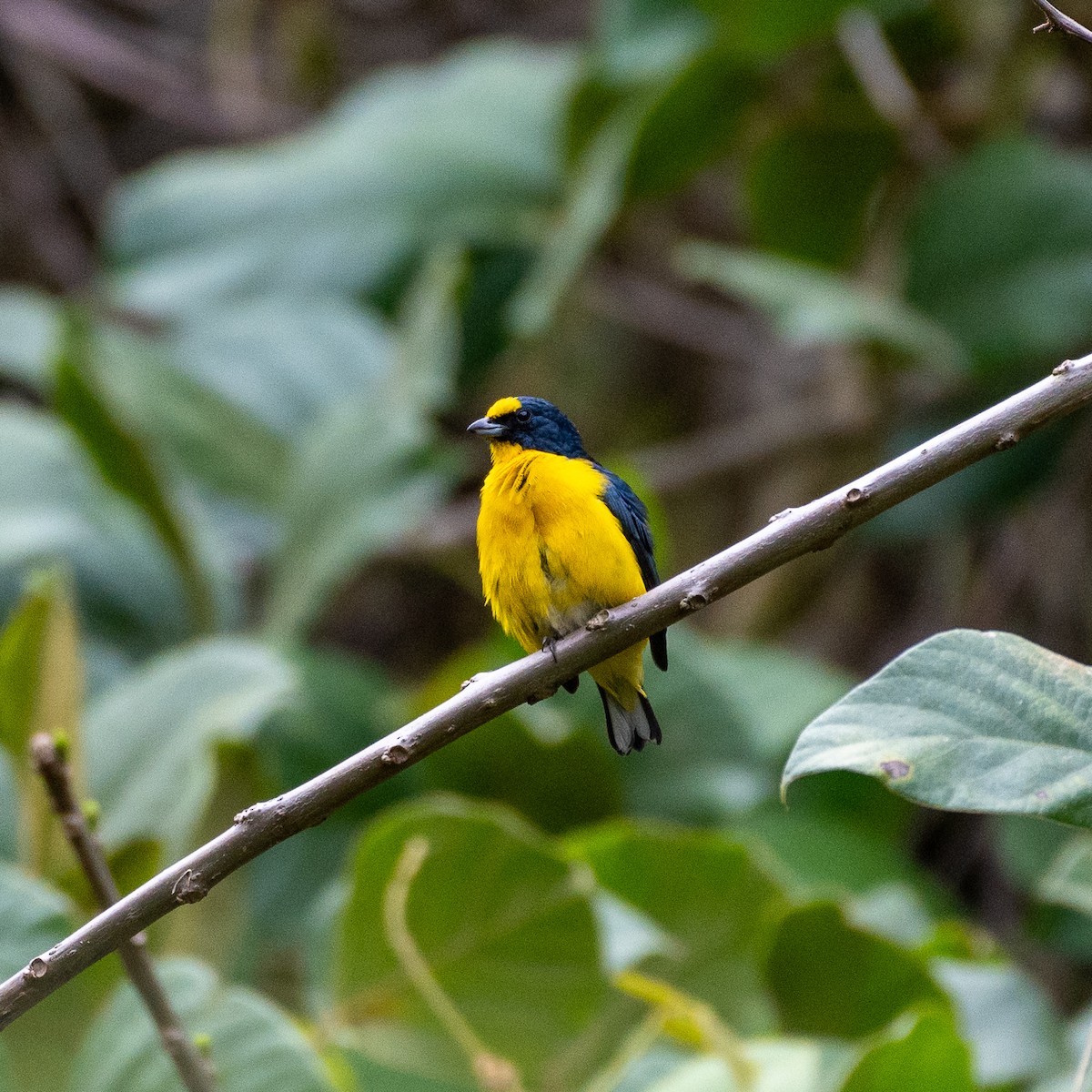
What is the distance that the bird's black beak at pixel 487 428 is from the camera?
83.9 inches

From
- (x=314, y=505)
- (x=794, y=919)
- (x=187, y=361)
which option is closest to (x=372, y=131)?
(x=187, y=361)

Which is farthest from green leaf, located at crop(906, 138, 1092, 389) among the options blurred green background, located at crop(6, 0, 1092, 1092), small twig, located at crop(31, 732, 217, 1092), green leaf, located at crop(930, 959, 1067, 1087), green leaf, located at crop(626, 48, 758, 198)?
small twig, located at crop(31, 732, 217, 1092)

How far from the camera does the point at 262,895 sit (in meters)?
3.37

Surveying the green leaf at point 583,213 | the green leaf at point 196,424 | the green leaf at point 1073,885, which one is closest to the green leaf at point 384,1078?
the green leaf at point 1073,885

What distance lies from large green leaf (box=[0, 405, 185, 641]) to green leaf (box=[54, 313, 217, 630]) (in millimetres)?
415

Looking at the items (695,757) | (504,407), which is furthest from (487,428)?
(695,757)

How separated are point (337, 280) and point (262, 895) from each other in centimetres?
220

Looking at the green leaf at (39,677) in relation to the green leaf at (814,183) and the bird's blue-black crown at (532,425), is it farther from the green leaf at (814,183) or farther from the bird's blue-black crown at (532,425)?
the green leaf at (814,183)

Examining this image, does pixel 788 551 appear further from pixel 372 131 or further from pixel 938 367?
pixel 372 131

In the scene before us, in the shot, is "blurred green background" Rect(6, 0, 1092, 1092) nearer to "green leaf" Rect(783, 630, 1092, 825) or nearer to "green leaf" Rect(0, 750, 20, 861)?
"green leaf" Rect(0, 750, 20, 861)

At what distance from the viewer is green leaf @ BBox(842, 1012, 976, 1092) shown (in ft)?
5.61

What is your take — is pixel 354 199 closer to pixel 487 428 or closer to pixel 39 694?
pixel 487 428

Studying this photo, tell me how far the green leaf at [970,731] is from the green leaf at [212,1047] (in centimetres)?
97

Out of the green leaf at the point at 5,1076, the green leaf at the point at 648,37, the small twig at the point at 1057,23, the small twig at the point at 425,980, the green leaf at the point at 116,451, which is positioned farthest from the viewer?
the green leaf at the point at 648,37
